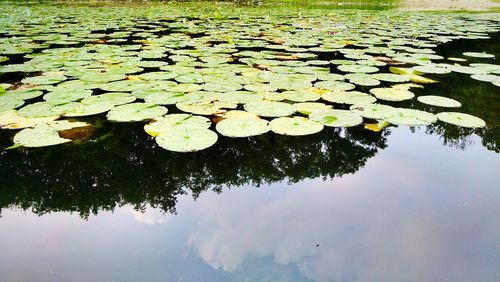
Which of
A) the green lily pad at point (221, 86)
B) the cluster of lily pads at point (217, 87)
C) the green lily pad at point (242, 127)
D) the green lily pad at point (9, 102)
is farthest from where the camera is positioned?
the green lily pad at point (221, 86)

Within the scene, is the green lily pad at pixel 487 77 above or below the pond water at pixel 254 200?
above

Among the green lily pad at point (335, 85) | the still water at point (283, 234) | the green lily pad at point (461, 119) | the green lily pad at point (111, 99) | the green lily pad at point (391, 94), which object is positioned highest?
the green lily pad at point (335, 85)

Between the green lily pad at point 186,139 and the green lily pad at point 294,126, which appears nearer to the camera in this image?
the green lily pad at point 186,139

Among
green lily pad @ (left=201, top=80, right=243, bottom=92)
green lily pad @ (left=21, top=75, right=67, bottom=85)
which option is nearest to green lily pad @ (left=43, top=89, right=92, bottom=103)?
green lily pad @ (left=21, top=75, right=67, bottom=85)

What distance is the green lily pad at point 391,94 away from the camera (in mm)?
2553

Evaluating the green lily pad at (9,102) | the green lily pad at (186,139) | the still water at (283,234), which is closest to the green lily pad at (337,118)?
the still water at (283,234)

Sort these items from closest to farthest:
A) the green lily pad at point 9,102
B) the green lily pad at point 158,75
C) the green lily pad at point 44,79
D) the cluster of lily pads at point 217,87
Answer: the cluster of lily pads at point 217,87, the green lily pad at point 9,102, the green lily pad at point 44,79, the green lily pad at point 158,75

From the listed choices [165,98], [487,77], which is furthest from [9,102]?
[487,77]

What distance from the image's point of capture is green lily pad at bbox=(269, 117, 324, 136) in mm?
1973

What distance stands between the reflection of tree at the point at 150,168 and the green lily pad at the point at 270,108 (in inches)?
9.9

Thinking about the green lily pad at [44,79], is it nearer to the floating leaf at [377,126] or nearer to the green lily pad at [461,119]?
the floating leaf at [377,126]

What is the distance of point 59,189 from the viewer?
1538 millimetres

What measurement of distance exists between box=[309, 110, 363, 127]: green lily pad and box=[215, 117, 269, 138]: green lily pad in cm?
38

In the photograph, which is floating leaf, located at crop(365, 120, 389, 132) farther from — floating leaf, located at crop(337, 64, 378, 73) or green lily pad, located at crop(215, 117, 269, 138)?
floating leaf, located at crop(337, 64, 378, 73)
